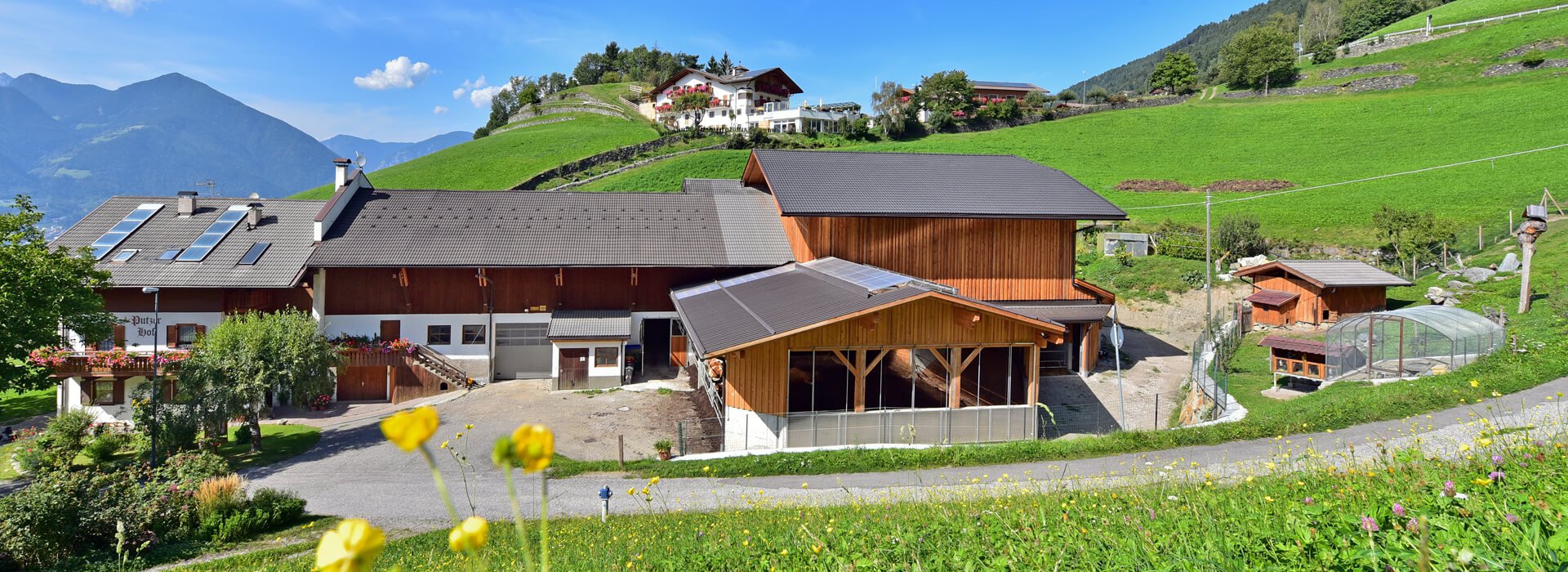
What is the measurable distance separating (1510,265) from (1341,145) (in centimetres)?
3486

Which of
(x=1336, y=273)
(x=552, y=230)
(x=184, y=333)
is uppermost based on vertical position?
(x=552, y=230)

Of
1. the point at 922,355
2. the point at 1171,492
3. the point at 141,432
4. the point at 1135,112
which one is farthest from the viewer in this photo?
the point at 1135,112

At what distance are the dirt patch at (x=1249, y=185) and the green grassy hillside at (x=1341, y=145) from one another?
1.25 m

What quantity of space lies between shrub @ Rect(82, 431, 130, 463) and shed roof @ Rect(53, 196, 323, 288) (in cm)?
588

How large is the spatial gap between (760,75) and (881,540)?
83.6 m

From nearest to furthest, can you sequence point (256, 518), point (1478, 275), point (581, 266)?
1. point (256, 518)
2. point (581, 266)
3. point (1478, 275)

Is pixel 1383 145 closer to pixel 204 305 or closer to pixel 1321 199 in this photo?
pixel 1321 199

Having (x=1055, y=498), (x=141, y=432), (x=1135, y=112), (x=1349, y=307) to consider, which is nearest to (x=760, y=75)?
(x=1135, y=112)

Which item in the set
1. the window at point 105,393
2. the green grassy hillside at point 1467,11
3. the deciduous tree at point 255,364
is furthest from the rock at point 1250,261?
the green grassy hillside at point 1467,11

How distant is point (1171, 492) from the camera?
6.35 meters

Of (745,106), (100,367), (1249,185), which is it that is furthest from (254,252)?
(745,106)

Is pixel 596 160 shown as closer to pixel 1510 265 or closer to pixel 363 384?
pixel 363 384

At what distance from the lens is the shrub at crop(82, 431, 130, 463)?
16547mm

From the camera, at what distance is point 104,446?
16.7 metres
